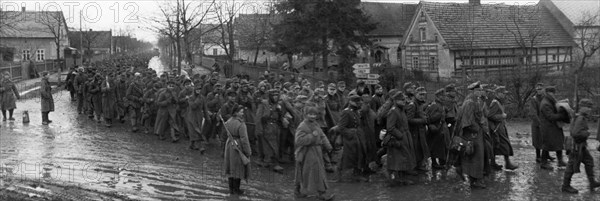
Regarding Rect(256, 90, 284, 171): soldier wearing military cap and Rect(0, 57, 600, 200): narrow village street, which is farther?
Rect(256, 90, 284, 171): soldier wearing military cap

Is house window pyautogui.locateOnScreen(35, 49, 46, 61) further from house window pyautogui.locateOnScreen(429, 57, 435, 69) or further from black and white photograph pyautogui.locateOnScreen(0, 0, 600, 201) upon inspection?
black and white photograph pyautogui.locateOnScreen(0, 0, 600, 201)

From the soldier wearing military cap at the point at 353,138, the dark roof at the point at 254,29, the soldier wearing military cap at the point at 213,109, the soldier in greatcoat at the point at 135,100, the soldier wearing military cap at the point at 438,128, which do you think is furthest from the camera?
the dark roof at the point at 254,29

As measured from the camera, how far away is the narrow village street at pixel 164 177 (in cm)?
1004

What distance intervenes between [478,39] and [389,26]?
13.7 m

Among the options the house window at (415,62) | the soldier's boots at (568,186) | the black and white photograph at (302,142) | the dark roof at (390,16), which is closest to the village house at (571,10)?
the house window at (415,62)

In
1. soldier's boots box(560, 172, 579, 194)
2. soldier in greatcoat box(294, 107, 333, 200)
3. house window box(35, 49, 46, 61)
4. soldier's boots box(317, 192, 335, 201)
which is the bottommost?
soldier's boots box(317, 192, 335, 201)

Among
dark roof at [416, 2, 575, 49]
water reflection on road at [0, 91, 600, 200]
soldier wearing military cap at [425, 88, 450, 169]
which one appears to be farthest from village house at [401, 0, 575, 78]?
soldier wearing military cap at [425, 88, 450, 169]

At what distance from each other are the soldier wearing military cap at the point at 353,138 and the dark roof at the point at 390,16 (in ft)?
140

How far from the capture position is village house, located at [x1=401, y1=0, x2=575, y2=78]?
136 feet

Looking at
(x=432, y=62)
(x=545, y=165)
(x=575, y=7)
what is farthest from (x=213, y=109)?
(x=575, y=7)

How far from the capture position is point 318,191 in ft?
31.0

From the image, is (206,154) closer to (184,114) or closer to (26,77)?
(184,114)

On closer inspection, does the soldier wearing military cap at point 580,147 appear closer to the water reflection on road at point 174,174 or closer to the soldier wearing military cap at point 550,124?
the water reflection on road at point 174,174

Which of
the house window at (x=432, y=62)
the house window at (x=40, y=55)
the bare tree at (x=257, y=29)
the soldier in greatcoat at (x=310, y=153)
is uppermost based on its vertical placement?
the bare tree at (x=257, y=29)
